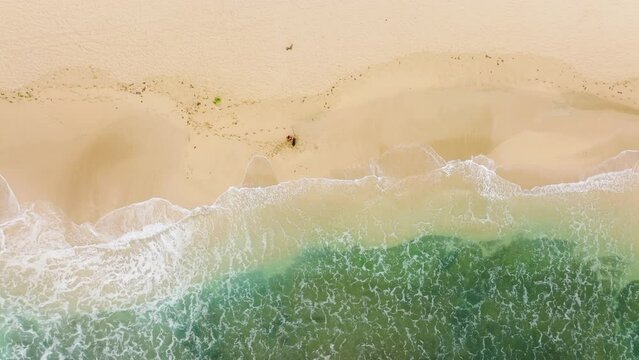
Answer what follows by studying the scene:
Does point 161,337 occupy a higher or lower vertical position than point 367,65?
lower

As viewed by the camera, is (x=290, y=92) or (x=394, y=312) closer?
(x=394, y=312)

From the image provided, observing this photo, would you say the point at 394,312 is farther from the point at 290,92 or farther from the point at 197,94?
the point at 197,94

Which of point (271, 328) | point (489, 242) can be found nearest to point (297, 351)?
point (271, 328)

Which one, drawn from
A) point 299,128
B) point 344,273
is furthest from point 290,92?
point 344,273

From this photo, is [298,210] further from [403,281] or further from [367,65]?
[367,65]

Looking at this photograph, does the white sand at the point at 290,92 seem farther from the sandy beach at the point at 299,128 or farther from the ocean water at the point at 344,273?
the ocean water at the point at 344,273

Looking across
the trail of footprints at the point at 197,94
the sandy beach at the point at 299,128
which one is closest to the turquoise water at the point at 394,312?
the sandy beach at the point at 299,128

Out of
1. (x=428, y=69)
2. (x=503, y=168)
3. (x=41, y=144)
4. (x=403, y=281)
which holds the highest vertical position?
(x=428, y=69)
